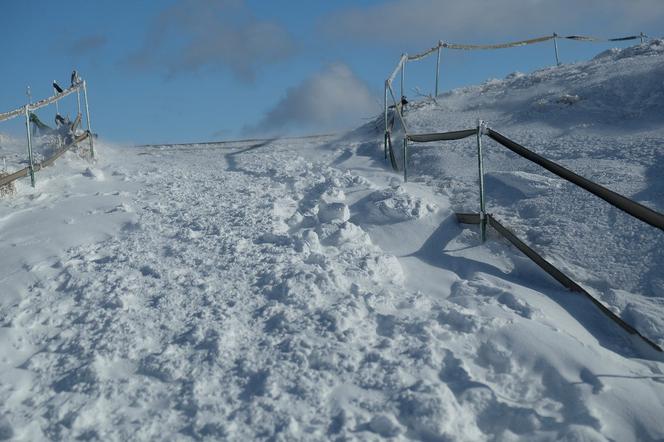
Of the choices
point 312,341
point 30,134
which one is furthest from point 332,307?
point 30,134

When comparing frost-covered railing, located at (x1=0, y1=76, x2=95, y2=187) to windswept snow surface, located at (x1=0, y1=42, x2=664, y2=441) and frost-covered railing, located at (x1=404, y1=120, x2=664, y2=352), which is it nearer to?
windswept snow surface, located at (x1=0, y1=42, x2=664, y2=441)

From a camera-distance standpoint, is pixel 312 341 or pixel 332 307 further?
pixel 332 307

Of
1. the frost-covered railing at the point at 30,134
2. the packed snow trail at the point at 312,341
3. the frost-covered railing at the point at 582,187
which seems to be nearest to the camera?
the packed snow trail at the point at 312,341

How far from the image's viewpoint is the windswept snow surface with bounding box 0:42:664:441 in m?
3.58

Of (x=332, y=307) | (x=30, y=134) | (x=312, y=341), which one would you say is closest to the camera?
(x=312, y=341)

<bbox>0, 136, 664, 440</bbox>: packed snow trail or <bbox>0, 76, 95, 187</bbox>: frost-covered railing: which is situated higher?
<bbox>0, 76, 95, 187</bbox>: frost-covered railing

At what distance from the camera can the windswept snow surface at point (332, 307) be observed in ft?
11.7

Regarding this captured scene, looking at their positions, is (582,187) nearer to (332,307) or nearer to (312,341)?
(332,307)

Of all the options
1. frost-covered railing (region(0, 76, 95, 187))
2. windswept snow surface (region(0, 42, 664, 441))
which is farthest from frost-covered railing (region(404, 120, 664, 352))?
frost-covered railing (region(0, 76, 95, 187))

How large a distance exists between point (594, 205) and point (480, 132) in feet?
5.01

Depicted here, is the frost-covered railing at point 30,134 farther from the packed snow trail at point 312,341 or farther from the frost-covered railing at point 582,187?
the frost-covered railing at point 582,187

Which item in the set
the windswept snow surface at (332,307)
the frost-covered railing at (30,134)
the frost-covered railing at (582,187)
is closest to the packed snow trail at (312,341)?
the windswept snow surface at (332,307)

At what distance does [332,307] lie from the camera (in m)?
4.61

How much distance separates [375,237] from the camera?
6.24m
